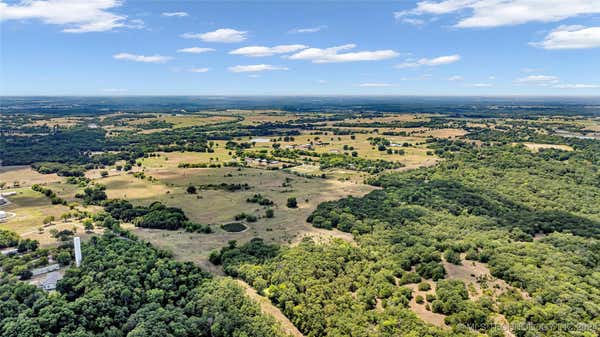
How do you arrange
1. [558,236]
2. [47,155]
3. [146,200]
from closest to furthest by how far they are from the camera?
1. [558,236]
2. [146,200]
3. [47,155]

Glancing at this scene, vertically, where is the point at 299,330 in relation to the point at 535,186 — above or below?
below

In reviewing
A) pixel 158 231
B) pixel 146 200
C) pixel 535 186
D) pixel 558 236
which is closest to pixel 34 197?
pixel 146 200

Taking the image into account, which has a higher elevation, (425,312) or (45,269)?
(45,269)

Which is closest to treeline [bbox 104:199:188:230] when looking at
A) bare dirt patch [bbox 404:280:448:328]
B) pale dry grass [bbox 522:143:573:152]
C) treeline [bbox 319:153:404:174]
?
bare dirt patch [bbox 404:280:448:328]

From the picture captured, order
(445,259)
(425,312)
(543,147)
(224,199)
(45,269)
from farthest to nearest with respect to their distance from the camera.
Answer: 1. (543,147)
2. (224,199)
3. (445,259)
4. (45,269)
5. (425,312)

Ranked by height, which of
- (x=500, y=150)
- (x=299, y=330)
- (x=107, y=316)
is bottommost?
(x=299, y=330)

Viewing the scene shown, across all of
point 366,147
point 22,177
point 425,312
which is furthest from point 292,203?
point 366,147

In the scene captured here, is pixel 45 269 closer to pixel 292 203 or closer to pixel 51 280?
pixel 51 280

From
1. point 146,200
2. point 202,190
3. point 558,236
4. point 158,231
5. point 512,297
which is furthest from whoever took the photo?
point 202,190

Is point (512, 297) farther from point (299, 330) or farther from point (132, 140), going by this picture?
point (132, 140)
